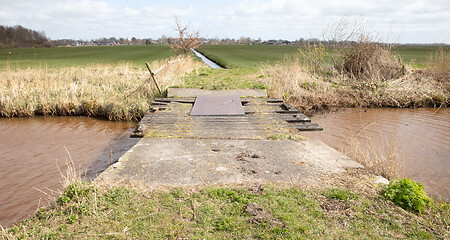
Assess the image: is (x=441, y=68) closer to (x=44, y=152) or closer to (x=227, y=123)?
(x=227, y=123)

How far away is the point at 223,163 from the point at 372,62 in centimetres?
1212

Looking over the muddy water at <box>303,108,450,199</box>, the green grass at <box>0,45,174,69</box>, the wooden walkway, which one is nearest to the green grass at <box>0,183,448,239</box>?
the muddy water at <box>303,108,450,199</box>

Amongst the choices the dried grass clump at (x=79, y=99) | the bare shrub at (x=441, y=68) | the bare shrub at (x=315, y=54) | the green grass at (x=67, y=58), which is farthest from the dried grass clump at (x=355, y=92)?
the green grass at (x=67, y=58)

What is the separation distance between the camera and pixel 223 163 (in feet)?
15.0

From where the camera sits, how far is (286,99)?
11352 mm

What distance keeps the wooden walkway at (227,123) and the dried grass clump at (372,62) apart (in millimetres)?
7180

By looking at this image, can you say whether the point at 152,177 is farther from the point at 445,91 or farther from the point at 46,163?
the point at 445,91

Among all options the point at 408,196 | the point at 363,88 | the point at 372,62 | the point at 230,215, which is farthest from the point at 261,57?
the point at 230,215

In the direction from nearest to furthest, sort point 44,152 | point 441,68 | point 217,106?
point 44,152
point 217,106
point 441,68

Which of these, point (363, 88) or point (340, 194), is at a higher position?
point (363, 88)

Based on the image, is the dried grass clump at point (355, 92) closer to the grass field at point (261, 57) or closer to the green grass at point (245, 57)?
the grass field at point (261, 57)

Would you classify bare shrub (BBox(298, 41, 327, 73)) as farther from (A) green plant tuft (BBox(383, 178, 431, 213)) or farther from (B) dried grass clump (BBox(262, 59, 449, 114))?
(A) green plant tuft (BBox(383, 178, 431, 213))

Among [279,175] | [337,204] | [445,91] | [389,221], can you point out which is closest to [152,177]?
[279,175]

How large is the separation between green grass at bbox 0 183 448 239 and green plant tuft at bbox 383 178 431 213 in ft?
0.37
